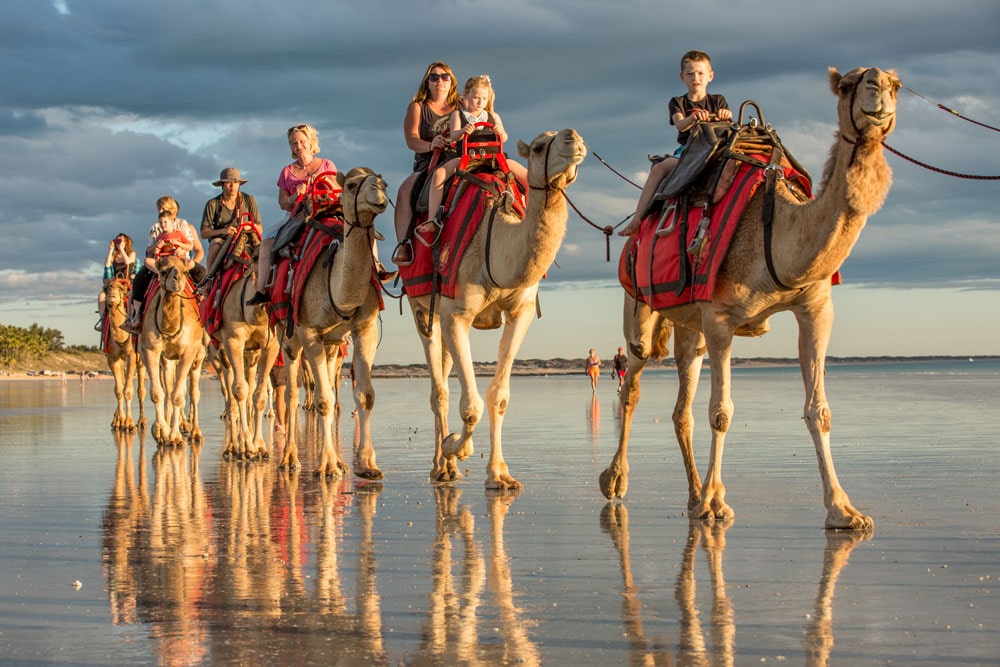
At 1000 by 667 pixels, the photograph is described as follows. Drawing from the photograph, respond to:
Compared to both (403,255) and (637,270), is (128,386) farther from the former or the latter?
(637,270)

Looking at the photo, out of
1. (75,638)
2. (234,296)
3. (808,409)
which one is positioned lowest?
(75,638)

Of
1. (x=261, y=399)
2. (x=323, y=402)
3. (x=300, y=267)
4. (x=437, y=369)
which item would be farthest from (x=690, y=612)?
(x=261, y=399)

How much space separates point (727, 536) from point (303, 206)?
7.86 m

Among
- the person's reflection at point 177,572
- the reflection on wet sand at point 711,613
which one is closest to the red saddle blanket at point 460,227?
the person's reflection at point 177,572

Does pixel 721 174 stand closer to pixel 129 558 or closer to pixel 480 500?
pixel 480 500

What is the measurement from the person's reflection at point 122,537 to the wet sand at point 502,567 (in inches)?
1.4

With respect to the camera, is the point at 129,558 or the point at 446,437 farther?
the point at 446,437

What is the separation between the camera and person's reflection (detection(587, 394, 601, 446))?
62.0 ft

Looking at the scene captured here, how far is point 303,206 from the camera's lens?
15.2m

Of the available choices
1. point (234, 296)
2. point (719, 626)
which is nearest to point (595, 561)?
point (719, 626)

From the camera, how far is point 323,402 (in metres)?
14.1

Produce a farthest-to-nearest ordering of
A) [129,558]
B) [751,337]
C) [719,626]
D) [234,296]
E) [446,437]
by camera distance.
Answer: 1. [234,296]
2. [446,437]
3. [751,337]
4. [129,558]
5. [719,626]

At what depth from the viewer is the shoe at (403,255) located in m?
12.9

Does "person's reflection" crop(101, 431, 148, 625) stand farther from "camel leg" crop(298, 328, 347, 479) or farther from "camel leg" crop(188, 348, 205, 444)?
"camel leg" crop(188, 348, 205, 444)
